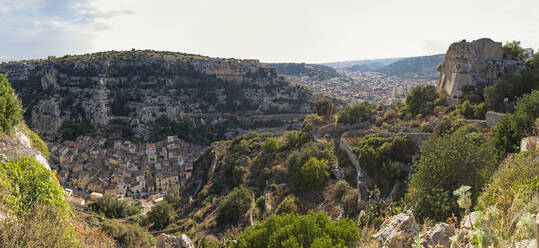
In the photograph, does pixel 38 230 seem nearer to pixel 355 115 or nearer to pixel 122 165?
pixel 355 115

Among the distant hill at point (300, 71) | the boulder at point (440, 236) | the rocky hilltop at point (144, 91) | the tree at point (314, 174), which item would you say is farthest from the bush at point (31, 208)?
the distant hill at point (300, 71)

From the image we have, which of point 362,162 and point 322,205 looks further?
point 362,162

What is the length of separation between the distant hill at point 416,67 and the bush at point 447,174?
15075 cm

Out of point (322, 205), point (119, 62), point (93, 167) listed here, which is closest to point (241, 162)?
point (322, 205)

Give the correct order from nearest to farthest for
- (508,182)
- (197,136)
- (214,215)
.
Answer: (508,182), (214,215), (197,136)

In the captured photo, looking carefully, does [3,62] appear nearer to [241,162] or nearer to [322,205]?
[241,162]

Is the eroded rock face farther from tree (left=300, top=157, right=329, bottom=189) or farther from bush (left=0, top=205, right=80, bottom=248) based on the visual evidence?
bush (left=0, top=205, right=80, bottom=248)

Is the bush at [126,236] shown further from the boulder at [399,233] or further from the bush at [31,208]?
the boulder at [399,233]

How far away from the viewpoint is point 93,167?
35062 millimetres

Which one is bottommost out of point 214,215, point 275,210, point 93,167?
point 93,167

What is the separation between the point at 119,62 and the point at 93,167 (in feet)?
120

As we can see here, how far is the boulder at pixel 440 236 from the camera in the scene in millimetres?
4440

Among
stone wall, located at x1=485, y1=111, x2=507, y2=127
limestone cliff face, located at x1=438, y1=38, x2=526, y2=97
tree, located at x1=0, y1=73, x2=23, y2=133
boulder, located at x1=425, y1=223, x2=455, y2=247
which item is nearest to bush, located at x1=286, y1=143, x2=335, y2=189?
stone wall, located at x1=485, y1=111, x2=507, y2=127

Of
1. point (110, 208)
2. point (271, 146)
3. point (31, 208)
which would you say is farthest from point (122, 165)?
point (31, 208)
